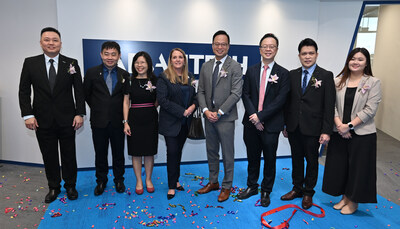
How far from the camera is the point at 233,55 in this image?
455cm

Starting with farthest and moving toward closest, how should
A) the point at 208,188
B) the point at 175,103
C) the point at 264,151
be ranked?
the point at 208,188 < the point at 264,151 < the point at 175,103

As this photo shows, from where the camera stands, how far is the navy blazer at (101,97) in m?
3.15

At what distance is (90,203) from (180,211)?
3.48 feet

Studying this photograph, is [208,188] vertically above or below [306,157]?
below

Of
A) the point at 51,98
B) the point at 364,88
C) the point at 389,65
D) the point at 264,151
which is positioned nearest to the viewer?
the point at 364,88

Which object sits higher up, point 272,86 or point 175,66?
point 175,66

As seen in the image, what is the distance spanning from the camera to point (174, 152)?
326cm

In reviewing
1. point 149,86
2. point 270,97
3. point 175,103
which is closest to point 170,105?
point 175,103

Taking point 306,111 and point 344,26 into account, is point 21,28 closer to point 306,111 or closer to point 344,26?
point 306,111

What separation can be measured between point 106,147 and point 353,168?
280cm

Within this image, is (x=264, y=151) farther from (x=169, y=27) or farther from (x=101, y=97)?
(x=169, y=27)

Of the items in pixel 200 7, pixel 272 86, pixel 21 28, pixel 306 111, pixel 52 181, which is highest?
pixel 200 7

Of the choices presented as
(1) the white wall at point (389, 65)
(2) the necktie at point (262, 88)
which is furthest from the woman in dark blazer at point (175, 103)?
(1) the white wall at point (389, 65)

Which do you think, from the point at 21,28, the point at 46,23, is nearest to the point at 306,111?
the point at 46,23
